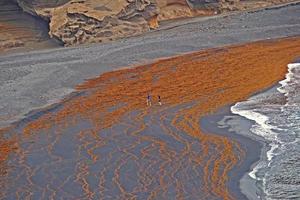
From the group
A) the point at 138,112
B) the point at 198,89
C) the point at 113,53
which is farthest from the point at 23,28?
the point at 138,112

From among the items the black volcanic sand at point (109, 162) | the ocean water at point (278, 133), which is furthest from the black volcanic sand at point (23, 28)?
the black volcanic sand at point (109, 162)

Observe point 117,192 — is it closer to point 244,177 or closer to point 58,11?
point 244,177

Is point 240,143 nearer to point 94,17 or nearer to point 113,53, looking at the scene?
point 113,53

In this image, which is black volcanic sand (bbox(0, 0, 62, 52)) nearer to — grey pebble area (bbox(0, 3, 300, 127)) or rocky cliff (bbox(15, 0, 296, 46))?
rocky cliff (bbox(15, 0, 296, 46))

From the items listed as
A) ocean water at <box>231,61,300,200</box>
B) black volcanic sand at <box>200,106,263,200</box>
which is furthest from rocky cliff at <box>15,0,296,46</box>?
black volcanic sand at <box>200,106,263,200</box>

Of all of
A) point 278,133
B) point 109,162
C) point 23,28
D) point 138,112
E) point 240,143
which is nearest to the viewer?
point 109,162

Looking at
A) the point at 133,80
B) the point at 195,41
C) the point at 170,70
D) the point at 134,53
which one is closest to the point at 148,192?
the point at 133,80

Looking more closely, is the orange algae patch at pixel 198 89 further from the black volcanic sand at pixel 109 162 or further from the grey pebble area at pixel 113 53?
the grey pebble area at pixel 113 53
